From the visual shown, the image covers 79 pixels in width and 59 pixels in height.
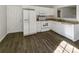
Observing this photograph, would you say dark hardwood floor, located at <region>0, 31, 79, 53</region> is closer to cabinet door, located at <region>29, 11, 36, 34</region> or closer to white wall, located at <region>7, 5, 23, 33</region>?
cabinet door, located at <region>29, 11, 36, 34</region>

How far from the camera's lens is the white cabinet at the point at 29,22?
13.6ft

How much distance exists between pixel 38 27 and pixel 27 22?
37.8 inches

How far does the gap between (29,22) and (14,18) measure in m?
1.06

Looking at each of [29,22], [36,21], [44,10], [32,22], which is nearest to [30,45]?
[29,22]

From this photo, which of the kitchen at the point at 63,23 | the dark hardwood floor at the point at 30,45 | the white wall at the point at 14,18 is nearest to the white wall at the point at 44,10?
the kitchen at the point at 63,23

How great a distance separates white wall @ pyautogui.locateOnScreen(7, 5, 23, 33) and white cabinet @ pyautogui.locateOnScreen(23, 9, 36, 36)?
3.00 feet

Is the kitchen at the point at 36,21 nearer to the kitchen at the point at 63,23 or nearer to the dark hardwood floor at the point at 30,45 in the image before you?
the kitchen at the point at 63,23

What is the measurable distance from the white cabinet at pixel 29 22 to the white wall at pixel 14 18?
0.91 m

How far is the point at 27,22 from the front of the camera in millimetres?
4270

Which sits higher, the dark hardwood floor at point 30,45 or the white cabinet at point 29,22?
the white cabinet at point 29,22

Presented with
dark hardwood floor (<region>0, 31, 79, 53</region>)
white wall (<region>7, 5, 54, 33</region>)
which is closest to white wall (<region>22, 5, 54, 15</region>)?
white wall (<region>7, 5, 54, 33</region>)

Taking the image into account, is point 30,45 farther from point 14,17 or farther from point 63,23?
point 14,17
